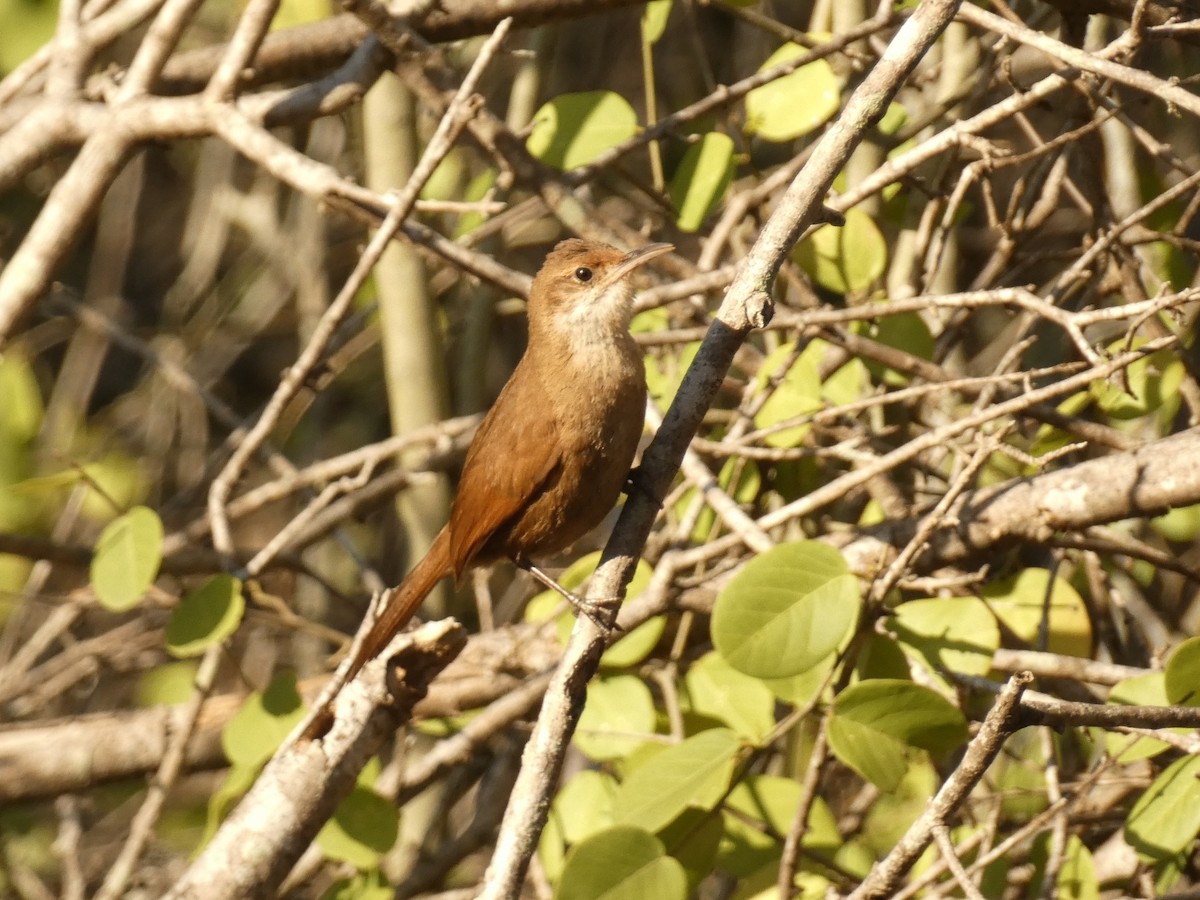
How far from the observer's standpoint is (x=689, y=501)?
430 centimetres

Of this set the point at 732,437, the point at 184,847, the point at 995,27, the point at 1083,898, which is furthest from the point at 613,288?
the point at 184,847

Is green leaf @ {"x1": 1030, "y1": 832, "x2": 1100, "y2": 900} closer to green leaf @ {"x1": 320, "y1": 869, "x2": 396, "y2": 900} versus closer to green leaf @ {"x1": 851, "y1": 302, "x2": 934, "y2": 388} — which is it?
green leaf @ {"x1": 851, "y1": 302, "x2": 934, "y2": 388}

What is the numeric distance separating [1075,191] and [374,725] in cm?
248

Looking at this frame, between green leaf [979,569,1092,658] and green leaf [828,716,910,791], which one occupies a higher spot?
green leaf [828,716,910,791]

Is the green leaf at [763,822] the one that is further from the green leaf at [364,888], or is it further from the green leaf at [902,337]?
the green leaf at [902,337]

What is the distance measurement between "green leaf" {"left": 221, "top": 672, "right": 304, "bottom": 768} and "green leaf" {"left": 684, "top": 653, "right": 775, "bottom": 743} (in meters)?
1.15

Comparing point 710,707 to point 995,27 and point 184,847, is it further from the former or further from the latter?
point 184,847

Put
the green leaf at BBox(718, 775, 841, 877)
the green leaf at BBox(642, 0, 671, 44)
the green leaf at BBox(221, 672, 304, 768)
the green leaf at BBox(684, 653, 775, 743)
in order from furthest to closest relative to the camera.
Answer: the green leaf at BBox(642, 0, 671, 44) → the green leaf at BBox(221, 672, 304, 768) → the green leaf at BBox(718, 775, 841, 877) → the green leaf at BBox(684, 653, 775, 743)

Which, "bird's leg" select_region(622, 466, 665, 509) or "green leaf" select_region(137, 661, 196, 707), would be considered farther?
"green leaf" select_region(137, 661, 196, 707)

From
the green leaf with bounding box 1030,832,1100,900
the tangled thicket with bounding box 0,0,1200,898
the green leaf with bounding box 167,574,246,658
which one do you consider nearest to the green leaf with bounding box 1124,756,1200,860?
the tangled thicket with bounding box 0,0,1200,898

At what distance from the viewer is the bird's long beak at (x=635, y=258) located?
12.2 ft

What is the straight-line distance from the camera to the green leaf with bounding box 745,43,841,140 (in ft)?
13.1

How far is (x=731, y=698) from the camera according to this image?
352 centimetres

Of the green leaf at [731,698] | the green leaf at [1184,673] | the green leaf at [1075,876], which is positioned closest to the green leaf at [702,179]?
the green leaf at [731,698]
